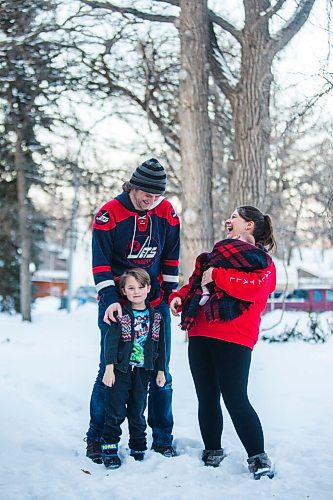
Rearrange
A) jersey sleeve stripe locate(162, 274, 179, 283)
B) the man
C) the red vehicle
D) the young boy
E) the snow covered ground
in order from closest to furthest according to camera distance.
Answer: the snow covered ground < the young boy < the man < jersey sleeve stripe locate(162, 274, 179, 283) < the red vehicle

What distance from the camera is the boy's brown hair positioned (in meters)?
3.59

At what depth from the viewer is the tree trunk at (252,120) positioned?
8.43 m

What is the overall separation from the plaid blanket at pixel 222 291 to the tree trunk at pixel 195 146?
5.39 metres

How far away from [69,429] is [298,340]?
655 centimetres

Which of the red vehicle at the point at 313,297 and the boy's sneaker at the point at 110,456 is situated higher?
the boy's sneaker at the point at 110,456

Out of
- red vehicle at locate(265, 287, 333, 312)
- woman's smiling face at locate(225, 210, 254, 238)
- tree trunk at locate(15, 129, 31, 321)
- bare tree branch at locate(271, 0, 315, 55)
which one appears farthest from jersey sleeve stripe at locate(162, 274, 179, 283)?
red vehicle at locate(265, 287, 333, 312)

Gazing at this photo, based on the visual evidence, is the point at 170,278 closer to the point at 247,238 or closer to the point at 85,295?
the point at 247,238

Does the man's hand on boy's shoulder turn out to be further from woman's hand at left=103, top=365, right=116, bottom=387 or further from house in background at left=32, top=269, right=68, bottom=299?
house in background at left=32, top=269, right=68, bottom=299

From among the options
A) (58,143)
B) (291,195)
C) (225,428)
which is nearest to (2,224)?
(58,143)

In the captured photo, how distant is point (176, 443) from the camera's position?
398 centimetres

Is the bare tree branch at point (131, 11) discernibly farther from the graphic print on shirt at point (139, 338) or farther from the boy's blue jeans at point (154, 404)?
the graphic print on shirt at point (139, 338)

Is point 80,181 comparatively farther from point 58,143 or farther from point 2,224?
point 2,224

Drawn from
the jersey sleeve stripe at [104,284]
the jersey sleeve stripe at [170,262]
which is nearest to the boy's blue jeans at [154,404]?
the jersey sleeve stripe at [104,284]

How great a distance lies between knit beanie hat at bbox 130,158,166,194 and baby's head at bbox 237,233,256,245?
1.80 ft
